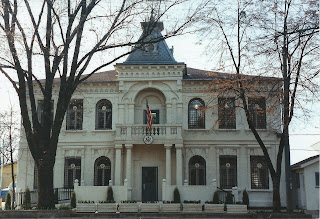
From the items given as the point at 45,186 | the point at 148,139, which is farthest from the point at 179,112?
Answer: the point at 45,186

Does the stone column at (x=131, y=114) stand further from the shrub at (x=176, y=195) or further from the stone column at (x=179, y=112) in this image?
the shrub at (x=176, y=195)

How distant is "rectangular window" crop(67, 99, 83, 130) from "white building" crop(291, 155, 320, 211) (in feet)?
51.3

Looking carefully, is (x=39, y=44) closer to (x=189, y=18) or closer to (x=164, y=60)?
(x=189, y=18)

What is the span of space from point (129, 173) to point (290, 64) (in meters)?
13.9

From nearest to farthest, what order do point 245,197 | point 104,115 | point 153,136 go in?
point 245,197, point 153,136, point 104,115

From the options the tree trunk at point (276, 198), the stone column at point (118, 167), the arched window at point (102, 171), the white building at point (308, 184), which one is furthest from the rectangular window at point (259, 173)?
the arched window at point (102, 171)

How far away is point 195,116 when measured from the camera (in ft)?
104

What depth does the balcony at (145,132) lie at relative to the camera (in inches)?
1169

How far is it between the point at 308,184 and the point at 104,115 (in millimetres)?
14847

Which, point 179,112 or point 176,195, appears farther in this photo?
point 179,112

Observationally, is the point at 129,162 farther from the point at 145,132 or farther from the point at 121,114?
the point at 121,114

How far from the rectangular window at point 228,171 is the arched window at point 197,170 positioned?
126cm

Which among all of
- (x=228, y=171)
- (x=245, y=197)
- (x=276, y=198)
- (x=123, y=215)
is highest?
(x=228, y=171)

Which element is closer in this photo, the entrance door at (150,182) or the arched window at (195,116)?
the entrance door at (150,182)
